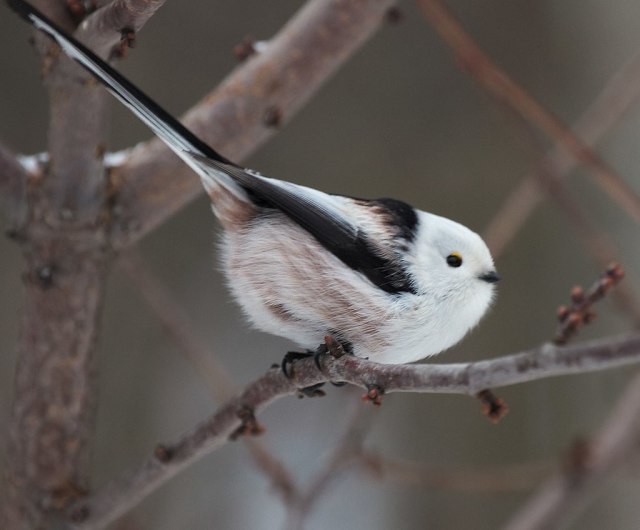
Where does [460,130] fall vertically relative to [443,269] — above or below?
above

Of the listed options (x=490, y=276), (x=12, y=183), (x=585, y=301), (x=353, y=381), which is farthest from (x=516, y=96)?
(x=12, y=183)

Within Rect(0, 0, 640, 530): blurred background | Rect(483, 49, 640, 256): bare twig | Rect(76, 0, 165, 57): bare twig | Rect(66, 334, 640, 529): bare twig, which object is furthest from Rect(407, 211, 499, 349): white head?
Rect(0, 0, 640, 530): blurred background

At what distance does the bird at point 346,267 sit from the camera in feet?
5.88

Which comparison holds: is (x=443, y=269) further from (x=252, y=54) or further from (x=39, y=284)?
(x=39, y=284)

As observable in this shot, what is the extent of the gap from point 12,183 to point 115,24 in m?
0.69

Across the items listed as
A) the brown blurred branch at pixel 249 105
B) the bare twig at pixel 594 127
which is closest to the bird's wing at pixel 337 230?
the brown blurred branch at pixel 249 105

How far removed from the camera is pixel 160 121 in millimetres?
1721

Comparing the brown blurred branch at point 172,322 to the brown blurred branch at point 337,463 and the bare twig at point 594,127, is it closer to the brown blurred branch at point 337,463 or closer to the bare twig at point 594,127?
the brown blurred branch at point 337,463

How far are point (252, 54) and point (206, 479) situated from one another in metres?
2.15

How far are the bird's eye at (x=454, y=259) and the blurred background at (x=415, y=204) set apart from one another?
183 cm

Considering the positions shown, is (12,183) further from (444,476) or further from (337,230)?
(444,476)

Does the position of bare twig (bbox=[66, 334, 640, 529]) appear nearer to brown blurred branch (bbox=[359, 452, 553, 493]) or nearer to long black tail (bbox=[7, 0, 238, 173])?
long black tail (bbox=[7, 0, 238, 173])

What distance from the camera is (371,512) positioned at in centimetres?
408

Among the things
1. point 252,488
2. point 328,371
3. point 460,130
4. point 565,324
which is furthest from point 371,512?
point 565,324
